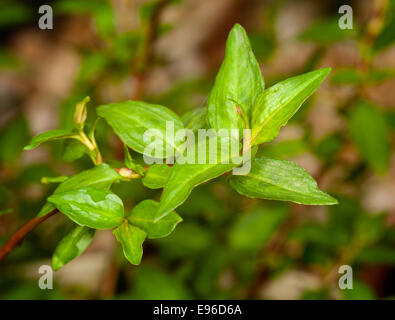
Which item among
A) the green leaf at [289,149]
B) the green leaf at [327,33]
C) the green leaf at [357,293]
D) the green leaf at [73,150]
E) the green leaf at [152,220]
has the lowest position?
the green leaf at [357,293]

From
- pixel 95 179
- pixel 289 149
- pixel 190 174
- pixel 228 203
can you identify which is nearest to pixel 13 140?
pixel 228 203

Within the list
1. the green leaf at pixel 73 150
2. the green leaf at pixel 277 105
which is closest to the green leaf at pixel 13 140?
the green leaf at pixel 73 150

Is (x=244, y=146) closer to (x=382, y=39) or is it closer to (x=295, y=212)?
(x=382, y=39)

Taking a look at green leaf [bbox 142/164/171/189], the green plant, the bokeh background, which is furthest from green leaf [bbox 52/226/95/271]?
the bokeh background

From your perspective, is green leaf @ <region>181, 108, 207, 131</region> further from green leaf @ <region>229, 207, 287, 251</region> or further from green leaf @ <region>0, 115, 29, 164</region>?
green leaf @ <region>0, 115, 29, 164</region>

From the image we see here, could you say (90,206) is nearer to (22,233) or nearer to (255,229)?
(22,233)

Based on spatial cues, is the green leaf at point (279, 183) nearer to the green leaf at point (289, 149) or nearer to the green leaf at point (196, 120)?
the green leaf at point (196, 120)
